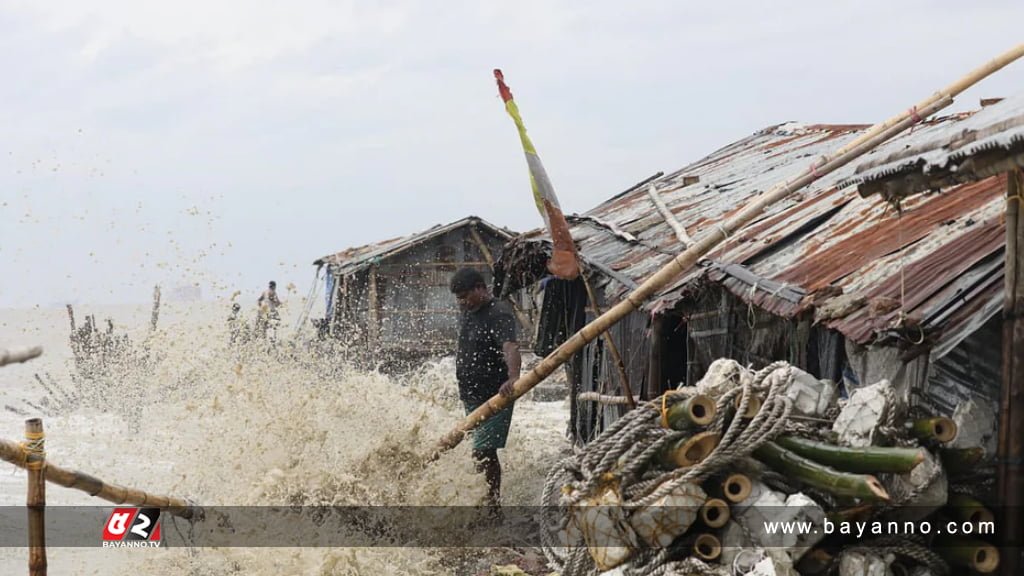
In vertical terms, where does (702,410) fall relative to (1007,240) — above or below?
below

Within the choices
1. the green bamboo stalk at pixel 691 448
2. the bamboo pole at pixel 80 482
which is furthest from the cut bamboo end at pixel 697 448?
the bamboo pole at pixel 80 482

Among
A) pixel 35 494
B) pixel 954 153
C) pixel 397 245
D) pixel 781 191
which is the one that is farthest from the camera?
pixel 397 245

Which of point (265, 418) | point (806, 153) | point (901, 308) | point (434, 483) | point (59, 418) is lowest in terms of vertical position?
point (59, 418)

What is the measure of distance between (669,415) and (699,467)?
0.93 ft

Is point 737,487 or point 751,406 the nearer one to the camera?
point 737,487

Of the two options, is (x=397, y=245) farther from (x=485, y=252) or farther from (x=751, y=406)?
(x=751, y=406)

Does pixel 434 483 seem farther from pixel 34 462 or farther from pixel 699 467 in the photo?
pixel 699 467

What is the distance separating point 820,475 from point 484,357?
4776mm

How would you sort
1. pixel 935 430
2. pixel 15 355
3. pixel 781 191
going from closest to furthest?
pixel 15 355 < pixel 935 430 < pixel 781 191

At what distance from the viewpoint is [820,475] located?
4.07m

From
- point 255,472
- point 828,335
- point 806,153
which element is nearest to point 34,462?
point 255,472

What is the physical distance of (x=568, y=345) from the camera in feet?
21.8

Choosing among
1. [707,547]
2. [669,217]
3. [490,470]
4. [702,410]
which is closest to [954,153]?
[702,410]

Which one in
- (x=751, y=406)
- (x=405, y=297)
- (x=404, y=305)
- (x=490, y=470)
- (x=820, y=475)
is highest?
(x=751, y=406)
